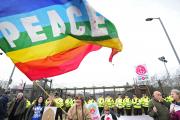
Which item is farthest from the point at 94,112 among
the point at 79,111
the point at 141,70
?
the point at 141,70

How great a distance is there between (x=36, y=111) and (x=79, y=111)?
3.53 m

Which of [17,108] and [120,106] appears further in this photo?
[120,106]

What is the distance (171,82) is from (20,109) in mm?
25249

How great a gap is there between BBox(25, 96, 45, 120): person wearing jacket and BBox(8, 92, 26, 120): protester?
312 millimetres

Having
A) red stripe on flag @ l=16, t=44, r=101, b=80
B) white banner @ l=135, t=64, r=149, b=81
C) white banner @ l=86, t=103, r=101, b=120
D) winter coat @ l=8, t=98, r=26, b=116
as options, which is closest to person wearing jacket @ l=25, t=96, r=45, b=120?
winter coat @ l=8, t=98, r=26, b=116

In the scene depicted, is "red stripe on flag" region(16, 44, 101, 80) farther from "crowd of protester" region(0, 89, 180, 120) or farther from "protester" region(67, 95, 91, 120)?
"protester" region(67, 95, 91, 120)

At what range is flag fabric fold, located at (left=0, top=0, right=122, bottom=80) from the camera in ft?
13.6

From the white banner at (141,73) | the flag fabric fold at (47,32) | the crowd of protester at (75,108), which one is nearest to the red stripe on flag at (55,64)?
the flag fabric fold at (47,32)

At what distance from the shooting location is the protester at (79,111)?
214 inches

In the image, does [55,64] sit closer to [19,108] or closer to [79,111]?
[79,111]

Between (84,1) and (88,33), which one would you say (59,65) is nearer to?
(88,33)

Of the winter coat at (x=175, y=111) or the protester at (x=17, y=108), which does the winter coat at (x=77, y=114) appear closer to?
the winter coat at (x=175, y=111)

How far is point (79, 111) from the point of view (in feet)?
18.3

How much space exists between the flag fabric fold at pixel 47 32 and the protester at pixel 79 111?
1.32 metres
